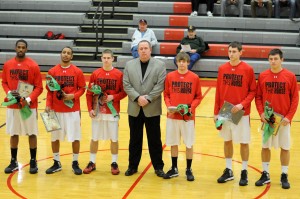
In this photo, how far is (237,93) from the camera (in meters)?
7.45

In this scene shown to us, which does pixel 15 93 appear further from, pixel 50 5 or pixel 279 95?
pixel 50 5

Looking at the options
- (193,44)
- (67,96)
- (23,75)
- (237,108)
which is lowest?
(237,108)

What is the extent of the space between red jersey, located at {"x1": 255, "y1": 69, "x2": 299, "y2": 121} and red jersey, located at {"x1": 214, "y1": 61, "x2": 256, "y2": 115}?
188 mm

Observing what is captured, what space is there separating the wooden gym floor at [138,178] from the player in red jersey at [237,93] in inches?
14.9

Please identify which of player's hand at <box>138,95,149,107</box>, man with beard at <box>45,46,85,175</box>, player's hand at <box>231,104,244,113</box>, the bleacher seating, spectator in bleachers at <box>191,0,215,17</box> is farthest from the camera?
the bleacher seating

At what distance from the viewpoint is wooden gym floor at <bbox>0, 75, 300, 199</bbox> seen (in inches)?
285

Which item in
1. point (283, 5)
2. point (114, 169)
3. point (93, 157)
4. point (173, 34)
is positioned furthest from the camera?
point (173, 34)

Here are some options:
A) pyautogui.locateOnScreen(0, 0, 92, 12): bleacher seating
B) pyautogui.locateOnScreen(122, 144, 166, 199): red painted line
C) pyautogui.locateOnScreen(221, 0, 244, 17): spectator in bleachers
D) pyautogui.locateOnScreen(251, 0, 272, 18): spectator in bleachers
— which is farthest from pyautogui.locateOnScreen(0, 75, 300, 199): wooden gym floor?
pyautogui.locateOnScreen(0, 0, 92, 12): bleacher seating

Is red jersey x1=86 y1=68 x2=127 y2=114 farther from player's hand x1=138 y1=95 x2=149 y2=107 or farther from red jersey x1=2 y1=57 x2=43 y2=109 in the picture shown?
red jersey x1=2 y1=57 x2=43 y2=109

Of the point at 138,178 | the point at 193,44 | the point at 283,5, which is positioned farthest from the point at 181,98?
the point at 283,5

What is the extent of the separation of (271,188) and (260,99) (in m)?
1.16

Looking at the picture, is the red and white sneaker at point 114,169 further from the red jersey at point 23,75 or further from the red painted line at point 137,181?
the red jersey at point 23,75

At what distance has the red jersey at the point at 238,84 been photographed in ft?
24.3

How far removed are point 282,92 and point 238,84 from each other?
57cm
